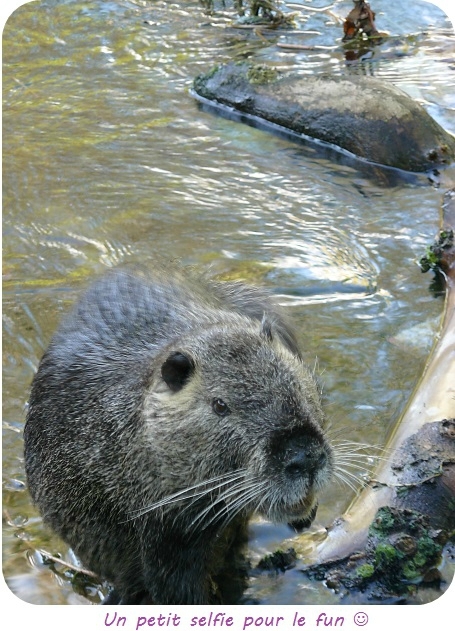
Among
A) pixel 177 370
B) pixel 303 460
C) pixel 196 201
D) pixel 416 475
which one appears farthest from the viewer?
pixel 196 201

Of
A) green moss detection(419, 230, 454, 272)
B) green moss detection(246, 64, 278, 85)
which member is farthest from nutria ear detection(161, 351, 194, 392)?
green moss detection(246, 64, 278, 85)

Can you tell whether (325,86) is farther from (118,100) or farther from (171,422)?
(171,422)

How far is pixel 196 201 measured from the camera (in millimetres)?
8820

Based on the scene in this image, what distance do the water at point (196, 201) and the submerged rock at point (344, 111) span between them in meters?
0.27

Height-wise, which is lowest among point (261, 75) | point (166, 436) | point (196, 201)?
point (196, 201)

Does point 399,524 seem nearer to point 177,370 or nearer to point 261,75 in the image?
point 177,370

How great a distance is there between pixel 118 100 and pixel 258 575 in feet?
23.6

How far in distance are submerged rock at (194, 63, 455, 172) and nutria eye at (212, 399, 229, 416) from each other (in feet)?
19.7

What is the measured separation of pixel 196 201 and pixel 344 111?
2.13m

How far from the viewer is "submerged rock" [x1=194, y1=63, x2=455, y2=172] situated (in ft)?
31.0

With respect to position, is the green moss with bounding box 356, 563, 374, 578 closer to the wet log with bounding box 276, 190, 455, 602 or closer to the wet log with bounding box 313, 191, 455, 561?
the wet log with bounding box 276, 190, 455, 602

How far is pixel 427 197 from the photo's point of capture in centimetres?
886
